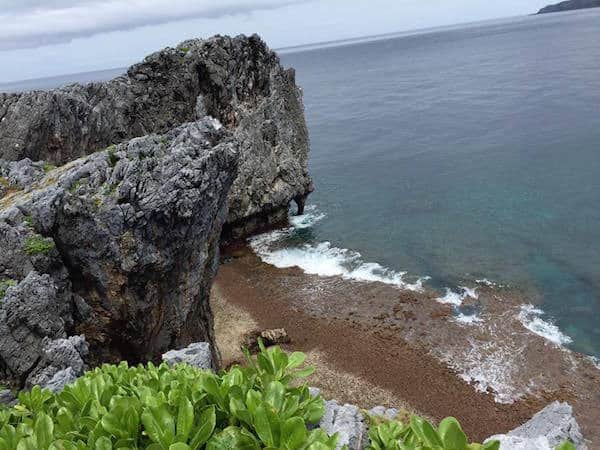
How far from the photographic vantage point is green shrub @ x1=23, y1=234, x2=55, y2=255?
1725 centimetres

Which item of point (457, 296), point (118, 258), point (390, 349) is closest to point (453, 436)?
point (118, 258)

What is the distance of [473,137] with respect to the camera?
7031 cm

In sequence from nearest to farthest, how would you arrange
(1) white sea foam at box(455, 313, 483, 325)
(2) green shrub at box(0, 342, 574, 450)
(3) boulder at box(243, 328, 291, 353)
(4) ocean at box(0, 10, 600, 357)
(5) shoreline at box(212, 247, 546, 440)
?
(2) green shrub at box(0, 342, 574, 450), (5) shoreline at box(212, 247, 546, 440), (3) boulder at box(243, 328, 291, 353), (1) white sea foam at box(455, 313, 483, 325), (4) ocean at box(0, 10, 600, 357)

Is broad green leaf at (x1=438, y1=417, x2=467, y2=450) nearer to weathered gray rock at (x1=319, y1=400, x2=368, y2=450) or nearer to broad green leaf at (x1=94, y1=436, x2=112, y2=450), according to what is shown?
weathered gray rock at (x1=319, y1=400, x2=368, y2=450)

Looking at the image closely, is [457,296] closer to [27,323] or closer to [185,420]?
[27,323]

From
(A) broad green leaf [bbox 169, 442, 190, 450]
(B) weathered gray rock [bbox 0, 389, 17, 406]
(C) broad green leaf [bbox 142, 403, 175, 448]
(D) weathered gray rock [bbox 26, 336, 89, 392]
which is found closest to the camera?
(A) broad green leaf [bbox 169, 442, 190, 450]

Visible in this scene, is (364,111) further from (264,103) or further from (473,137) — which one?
(264,103)

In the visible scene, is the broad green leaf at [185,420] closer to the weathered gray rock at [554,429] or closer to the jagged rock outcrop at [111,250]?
the weathered gray rock at [554,429]

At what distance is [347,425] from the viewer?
7.13 meters

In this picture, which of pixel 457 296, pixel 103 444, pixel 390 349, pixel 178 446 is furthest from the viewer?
pixel 457 296

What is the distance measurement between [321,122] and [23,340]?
82.1 m

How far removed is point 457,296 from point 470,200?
741 inches

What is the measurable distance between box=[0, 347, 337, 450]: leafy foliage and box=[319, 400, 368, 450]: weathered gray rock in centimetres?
61

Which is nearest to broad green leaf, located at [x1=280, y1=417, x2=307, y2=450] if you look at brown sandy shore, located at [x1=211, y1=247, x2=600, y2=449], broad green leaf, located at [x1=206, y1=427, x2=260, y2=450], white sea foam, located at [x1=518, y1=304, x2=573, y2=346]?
broad green leaf, located at [x1=206, y1=427, x2=260, y2=450]
